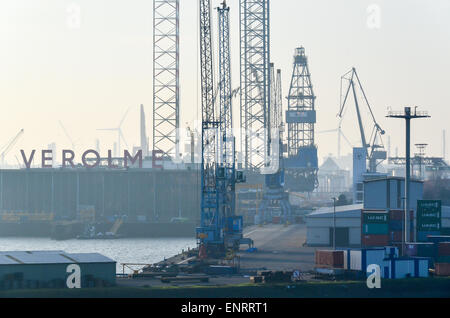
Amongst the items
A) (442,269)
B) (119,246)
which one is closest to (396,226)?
(442,269)

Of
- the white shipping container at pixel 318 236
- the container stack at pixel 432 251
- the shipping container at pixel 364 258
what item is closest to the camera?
the shipping container at pixel 364 258

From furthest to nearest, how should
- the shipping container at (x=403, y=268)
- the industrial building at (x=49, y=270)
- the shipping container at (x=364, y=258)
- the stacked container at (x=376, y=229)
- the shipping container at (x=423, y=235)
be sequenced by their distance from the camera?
1. the stacked container at (x=376, y=229)
2. the shipping container at (x=423, y=235)
3. the shipping container at (x=403, y=268)
4. the shipping container at (x=364, y=258)
5. the industrial building at (x=49, y=270)

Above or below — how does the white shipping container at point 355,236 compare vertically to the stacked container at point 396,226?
below

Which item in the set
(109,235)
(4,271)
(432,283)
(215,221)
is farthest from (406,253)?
(109,235)

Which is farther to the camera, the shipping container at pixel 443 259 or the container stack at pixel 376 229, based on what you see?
the container stack at pixel 376 229

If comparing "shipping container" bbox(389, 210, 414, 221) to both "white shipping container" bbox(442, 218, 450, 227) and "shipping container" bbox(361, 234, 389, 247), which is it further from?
"white shipping container" bbox(442, 218, 450, 227)

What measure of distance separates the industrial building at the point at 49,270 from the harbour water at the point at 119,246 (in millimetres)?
50289

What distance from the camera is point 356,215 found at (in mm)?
123125

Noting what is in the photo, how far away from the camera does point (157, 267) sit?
98500 mm

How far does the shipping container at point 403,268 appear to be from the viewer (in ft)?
292

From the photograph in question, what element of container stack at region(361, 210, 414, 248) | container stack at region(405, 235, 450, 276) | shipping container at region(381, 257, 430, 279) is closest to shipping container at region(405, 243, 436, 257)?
container stack at region(405, 235, 450, 276)

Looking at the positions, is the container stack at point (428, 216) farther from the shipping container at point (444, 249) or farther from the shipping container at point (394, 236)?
the shipping container at point (444, 249)

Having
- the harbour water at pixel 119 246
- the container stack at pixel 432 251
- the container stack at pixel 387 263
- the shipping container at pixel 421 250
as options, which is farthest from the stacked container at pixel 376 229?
the harbour water at pixel 119 246
